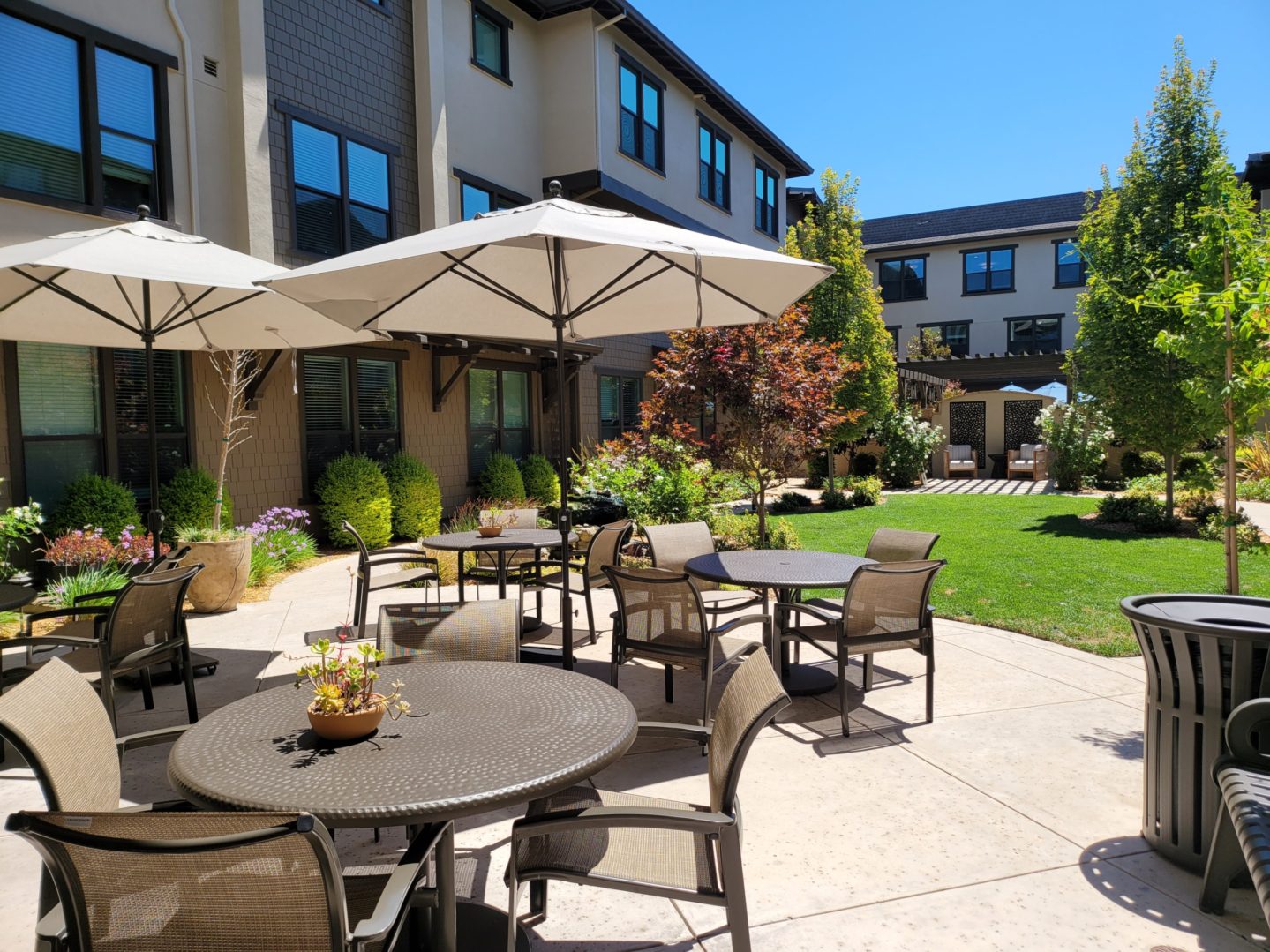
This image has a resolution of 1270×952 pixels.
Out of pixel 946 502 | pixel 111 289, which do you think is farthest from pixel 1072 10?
pixel 111 289

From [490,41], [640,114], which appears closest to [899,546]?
[490,41]

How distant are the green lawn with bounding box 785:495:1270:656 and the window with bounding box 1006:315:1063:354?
17.2 metres

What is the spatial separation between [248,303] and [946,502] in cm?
1431

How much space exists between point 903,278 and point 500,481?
23836 millimetres

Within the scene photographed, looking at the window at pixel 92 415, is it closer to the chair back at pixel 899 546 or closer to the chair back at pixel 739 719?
the chair back at pixel 899 546

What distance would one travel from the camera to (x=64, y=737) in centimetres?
228

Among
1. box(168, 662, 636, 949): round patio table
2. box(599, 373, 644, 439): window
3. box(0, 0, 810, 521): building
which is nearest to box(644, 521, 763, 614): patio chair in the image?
box(0, 0, 810, 521): building

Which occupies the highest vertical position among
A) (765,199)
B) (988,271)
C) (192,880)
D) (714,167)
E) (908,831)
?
(765,199)

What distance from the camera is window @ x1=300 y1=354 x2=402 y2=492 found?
1166 cm

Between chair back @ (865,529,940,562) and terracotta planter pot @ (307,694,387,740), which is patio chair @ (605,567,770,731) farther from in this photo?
terracotta planter pot @ (307,694,387,740)

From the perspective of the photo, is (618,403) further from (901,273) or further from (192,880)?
(901,273)

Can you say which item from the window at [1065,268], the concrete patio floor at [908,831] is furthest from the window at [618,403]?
the window at [1065,268]

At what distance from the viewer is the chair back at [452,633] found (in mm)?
3512

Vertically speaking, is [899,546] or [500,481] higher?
[500,481]
